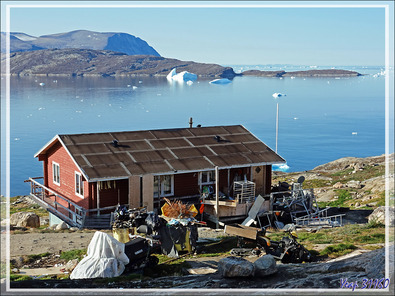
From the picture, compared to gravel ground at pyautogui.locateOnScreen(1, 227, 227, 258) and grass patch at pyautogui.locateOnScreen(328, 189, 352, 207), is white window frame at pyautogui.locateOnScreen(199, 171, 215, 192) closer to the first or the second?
gravel ground at pyautogui.locateOnScreen(1, 227, 227, 258)

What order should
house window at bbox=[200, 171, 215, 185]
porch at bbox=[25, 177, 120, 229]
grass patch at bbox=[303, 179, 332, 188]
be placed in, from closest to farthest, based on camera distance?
porch at bbox=[25, 177, 120, 229] < house window at bbox=[200, 171, 215, 185] < grass patch at bbox=[303, 179, 332, 188]

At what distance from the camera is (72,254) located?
18.3 meters

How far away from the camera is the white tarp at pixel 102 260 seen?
14.6m

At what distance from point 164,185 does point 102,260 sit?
10002 millimetres

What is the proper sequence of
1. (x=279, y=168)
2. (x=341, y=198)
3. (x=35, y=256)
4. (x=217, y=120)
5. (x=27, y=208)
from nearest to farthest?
(x=35, y=256) < (x=341, y=198) < (x=27, y=208) < (x=279, y=168) < (x=217, y=120)

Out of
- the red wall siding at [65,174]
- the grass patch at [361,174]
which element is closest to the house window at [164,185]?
the red wall siding at [65,174]

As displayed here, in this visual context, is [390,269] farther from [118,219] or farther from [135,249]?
[118,219]

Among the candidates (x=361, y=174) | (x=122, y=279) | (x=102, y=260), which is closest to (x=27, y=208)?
(x=102, y=260)

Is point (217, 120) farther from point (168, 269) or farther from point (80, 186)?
point (168, 269)

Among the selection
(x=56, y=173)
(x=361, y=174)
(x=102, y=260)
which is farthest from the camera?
(x=361, y=174)

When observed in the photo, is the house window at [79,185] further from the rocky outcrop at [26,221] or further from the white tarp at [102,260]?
the white tarp at [102,260]

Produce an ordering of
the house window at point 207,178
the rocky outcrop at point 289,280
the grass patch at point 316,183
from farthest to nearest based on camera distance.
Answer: the grass patch at point 316,183 < the house window at point 207,178 < the rocky outcrop at point 289,280

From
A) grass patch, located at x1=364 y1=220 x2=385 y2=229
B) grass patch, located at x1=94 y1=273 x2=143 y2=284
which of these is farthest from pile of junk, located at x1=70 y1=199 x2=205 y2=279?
grass patch, located at x1=364 y1=220 x2=385 y2=229

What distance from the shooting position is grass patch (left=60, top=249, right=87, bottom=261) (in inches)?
709
